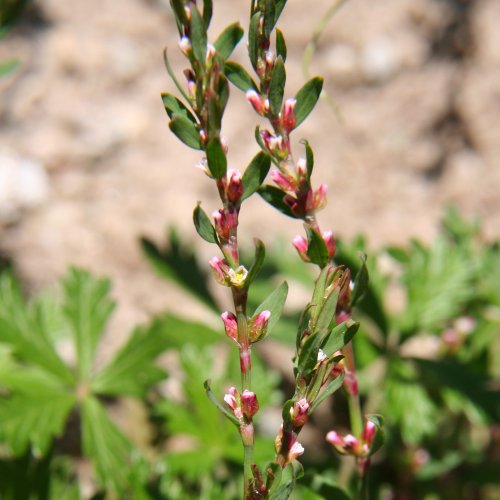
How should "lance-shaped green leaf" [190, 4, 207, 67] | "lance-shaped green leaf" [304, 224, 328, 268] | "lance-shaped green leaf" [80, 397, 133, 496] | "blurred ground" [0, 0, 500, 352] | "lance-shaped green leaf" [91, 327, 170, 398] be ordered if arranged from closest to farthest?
"lance-shaped green leaf" [190, 4, 207, 67] < "lance-shaped green leaf" [304, 224, 328, 268] < "lance-shaped green leaf" [80, 397, 133, 496] < "lance-shaped green leaf" [91, 327, 170, 398] < "blurred ground" [0, 0, 500, 352]

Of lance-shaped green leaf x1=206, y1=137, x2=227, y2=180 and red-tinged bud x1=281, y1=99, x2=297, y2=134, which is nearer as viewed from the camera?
lance-shaped green leaf x1=206, y1=137, x2=227, y2=180

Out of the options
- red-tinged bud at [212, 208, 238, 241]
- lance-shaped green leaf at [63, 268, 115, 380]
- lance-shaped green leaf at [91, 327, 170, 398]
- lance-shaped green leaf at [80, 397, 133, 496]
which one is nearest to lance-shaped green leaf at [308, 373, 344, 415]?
red-tinged bud at [212, 208, 238, 241]

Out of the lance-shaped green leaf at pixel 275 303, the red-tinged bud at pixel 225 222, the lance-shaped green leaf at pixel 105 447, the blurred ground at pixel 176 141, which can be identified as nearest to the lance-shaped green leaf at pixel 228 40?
the red-tinged bud at pixel 225 222

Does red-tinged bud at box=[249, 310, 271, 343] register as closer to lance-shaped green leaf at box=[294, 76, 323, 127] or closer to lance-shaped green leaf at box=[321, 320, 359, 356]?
lance-shaped green leaf at box=[321, 320, 359, 356]

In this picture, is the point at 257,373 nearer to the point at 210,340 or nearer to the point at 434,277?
the point at 210,340

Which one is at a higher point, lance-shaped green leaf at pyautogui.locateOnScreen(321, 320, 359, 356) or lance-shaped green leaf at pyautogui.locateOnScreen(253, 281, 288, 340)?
lance-shaped green leaf at pyautogui.locateOnScreen(253, 281, 288, 340)

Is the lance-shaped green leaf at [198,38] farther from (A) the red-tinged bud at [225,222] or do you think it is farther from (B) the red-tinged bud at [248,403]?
(B) the red-tinged bud at [248,403]

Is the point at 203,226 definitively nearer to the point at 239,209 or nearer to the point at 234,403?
the point at 239,209

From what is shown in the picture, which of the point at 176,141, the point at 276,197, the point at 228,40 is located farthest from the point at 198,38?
the point at 176,141
